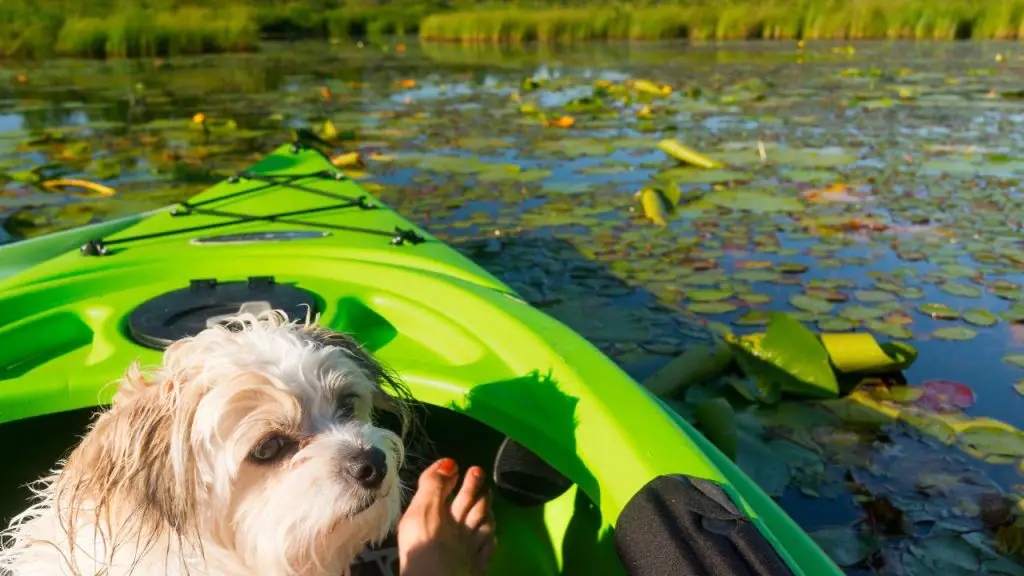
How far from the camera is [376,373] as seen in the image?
5.34 ft

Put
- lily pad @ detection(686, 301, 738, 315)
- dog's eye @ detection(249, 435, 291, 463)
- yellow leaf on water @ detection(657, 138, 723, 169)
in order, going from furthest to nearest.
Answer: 1. yellow leaf on water @ detection(657, 138, 723, 169)
2. lily pad @ detection(686, 301, 738, 315)
3. dog's eye @ detection(249, 435, 291, 463)

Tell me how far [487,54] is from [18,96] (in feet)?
33.4

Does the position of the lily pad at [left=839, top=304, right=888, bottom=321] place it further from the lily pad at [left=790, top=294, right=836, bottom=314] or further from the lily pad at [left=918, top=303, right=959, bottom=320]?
the lily pad at [left=918, top=303, right=959, bottom=320]

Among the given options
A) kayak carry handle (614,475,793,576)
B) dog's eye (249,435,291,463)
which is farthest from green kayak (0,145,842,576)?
dog's eye (249,435,291,463)

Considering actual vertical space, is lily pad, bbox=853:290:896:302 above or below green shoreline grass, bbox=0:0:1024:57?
below

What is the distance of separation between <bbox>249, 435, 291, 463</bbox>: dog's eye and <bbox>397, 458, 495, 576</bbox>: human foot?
0.60m

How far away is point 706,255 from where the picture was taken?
4.47 metres

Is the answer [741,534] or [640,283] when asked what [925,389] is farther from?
[741,534]

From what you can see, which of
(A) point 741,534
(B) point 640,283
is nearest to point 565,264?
(B) point 640,283

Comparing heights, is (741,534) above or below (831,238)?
above

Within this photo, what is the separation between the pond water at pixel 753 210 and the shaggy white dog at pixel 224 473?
1.59 m

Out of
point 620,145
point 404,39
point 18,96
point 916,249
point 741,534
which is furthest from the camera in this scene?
point 404,39

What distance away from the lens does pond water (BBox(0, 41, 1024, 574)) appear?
2.60m

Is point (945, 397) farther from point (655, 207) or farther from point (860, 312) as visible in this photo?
point (655, 207)
